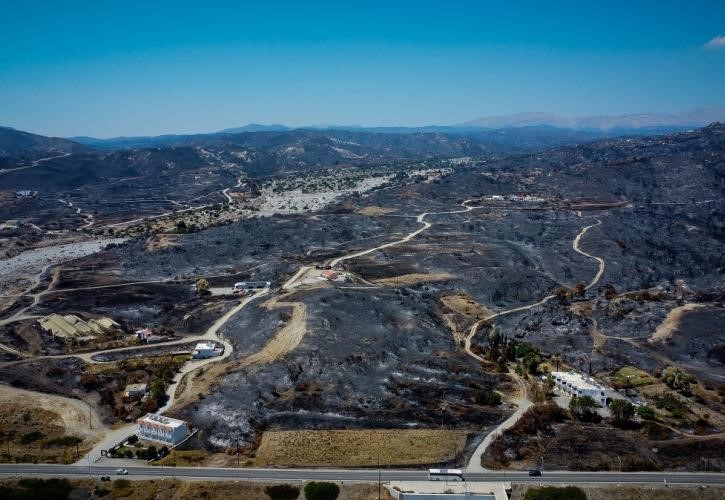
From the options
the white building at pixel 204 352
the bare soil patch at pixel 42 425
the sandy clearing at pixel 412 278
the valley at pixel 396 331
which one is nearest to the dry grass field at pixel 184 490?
A: the valley at pixel 396 331

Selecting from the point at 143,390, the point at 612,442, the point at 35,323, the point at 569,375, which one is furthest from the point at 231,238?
the point at 612,442

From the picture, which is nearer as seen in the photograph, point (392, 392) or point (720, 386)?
point (392, 392)

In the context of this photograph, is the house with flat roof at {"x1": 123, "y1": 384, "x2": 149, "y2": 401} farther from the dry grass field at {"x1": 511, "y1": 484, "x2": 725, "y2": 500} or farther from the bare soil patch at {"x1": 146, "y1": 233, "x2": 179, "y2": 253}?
the bare soil patch at {"x1": 146, "y1": 233, "x2": 179, "y2": 253}

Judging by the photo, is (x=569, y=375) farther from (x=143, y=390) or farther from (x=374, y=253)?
(x=374, y=253)

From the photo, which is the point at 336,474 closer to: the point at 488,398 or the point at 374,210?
the point at 488,398

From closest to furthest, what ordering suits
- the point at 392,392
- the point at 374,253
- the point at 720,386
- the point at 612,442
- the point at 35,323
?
the point at 612,442
the point at 392,392
the point at 720,386
the point at 35,323
the point at 374,253

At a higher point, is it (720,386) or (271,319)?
(271,319)

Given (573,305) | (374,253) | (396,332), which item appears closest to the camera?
(396,332)

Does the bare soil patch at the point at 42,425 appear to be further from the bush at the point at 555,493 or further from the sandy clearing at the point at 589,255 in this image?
the sandy clearing at the point at 589,255
